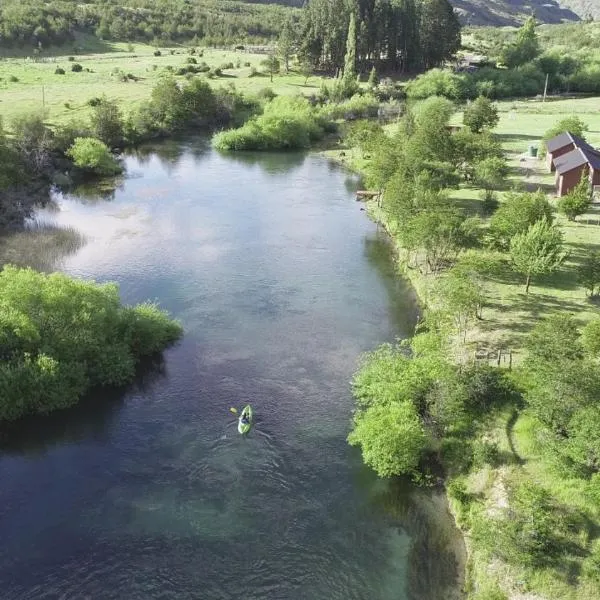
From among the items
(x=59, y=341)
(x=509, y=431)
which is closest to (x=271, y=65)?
(x=59, y=341)

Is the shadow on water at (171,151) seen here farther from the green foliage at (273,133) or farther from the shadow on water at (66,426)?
the shadow on water at (66,426)

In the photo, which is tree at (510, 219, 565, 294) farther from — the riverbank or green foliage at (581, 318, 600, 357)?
green foliage at (581, 318, 600, 357)

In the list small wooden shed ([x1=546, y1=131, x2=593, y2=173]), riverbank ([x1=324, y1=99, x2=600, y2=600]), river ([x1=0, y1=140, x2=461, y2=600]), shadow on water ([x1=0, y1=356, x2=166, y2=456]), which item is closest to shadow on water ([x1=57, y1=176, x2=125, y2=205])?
river ([x1=0, y1=140, x2=461, y2=600])

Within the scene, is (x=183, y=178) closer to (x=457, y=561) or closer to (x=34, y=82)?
(x=34, y=82)

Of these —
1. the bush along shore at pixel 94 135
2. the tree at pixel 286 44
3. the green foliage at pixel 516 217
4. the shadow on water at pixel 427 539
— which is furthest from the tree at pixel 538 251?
the tree at pixel 286 44

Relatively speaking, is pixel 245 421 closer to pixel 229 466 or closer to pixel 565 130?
pixel 229 466

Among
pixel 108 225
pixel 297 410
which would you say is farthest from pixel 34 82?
pixel 297 410
